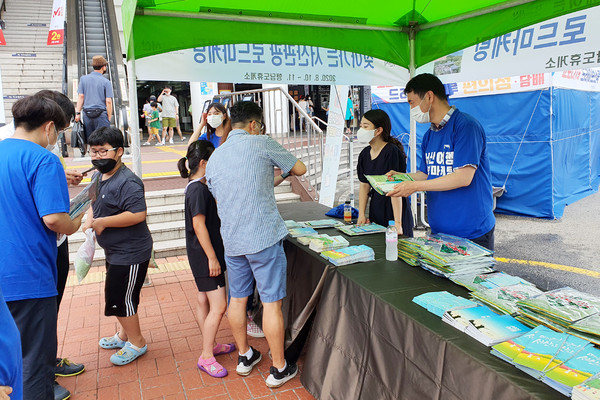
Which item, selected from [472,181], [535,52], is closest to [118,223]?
[472,181]

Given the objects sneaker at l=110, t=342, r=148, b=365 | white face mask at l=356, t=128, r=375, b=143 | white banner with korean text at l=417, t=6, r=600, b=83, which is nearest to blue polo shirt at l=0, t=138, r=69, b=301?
sneaker at l=110, t=342, r=148, b=365

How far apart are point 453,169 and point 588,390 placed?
62.2 inches

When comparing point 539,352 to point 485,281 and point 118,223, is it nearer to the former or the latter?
point 485,281

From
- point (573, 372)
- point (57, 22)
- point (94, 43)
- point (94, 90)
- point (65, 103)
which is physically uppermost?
point (94, 43)

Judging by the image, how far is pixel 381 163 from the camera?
3.69m

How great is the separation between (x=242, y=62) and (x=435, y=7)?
191 cm

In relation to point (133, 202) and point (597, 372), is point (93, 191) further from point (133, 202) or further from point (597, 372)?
point (597, 372)

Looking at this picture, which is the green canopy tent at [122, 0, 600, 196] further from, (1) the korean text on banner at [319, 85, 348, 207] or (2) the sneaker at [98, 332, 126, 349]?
(1) the korean text on banner at [319, 85, 348, 207]

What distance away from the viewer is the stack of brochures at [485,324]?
1.69 meters

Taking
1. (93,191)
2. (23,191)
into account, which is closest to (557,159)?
(93,191)

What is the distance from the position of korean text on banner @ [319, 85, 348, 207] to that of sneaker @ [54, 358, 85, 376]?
13.4 feet

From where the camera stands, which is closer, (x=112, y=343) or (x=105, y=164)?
(x=105, y=164)

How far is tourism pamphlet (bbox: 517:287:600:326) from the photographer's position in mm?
1726

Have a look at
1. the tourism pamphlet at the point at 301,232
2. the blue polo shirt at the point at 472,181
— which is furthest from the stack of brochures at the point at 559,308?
the tourism pamphlet at the point at 301,232
